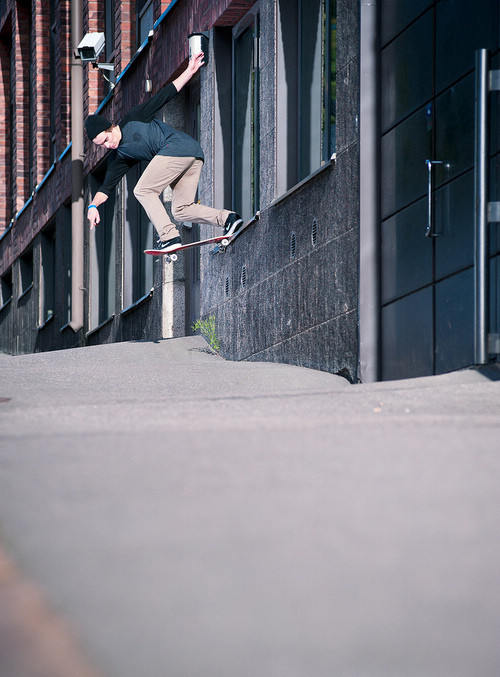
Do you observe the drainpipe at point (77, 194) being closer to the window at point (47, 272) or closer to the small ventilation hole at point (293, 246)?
the window at point (47, 272)

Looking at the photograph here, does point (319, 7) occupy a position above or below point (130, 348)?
above

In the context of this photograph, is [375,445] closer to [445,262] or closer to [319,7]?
[445,262]

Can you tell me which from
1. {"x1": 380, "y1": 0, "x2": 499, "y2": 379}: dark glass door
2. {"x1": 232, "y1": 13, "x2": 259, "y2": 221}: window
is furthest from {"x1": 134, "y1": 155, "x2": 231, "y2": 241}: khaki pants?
{"x1": 380, "y1": 0, "x2": 499, "y2": 379}: dark glass door

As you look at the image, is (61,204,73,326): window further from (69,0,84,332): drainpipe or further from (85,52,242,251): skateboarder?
(85,52,242,251): skateboarder

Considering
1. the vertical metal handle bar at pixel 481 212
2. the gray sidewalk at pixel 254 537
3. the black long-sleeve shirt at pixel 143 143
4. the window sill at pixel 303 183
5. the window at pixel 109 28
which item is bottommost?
the gray sidewalk at pixel 254 537

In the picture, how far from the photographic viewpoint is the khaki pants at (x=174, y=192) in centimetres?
1185

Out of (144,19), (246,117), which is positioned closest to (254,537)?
(246,117)

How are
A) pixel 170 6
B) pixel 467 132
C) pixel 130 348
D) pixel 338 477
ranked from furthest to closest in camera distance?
pixel 170 6
pixel 130 348
pixel 467 132
pixel 338 477

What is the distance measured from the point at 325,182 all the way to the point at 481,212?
11.5 ft

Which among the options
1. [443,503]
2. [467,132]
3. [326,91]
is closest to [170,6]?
[326,91]

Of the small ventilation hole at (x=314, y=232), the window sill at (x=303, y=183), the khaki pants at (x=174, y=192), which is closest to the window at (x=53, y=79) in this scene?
the khaki pants at (x=174, y=192)

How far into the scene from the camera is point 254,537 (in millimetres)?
3607

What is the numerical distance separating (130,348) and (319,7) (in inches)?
153

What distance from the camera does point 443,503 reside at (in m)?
4.00
